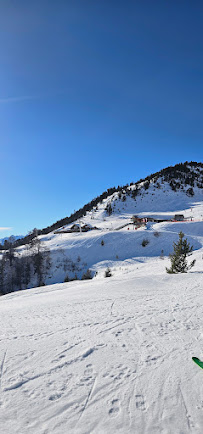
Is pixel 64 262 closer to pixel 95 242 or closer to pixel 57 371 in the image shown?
pixel 95 242

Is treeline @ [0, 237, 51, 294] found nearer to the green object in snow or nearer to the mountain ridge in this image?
the green object in snow

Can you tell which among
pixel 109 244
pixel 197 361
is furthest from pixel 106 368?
pixel 109 244

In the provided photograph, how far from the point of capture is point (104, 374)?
3.52m

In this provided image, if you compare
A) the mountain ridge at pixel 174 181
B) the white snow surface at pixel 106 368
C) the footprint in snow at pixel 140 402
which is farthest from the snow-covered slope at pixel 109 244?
the footprint in snow at pixel 140 402

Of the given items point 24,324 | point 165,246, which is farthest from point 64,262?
point 24,324

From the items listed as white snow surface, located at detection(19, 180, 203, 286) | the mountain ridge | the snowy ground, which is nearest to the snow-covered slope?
white snow surface, located at detection(19, 180, 203, 286)

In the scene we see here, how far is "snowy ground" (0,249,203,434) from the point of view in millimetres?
2525

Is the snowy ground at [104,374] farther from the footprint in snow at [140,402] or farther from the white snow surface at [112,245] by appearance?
the white snow surface at [112,245]

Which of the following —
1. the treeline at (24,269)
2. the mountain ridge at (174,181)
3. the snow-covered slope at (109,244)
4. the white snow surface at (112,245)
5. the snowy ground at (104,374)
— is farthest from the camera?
the mountain ridge at (174,181)

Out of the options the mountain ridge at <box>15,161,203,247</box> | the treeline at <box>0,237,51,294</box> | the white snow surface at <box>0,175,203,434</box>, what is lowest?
the treeline at <box>0,237,51,294</box>

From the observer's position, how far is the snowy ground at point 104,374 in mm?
2525

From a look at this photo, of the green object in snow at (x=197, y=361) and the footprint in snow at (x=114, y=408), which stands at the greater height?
the footprint in snow at (x=114, y=408)

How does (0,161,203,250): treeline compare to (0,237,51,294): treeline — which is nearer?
(0,237,51,294): treeline

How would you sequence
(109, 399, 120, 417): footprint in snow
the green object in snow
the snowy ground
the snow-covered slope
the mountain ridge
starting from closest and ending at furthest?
the snowy ground, (109, 399, 120, 417): footprint in snow, the green object in snow, the snow-covered slope, the mountain ridge
